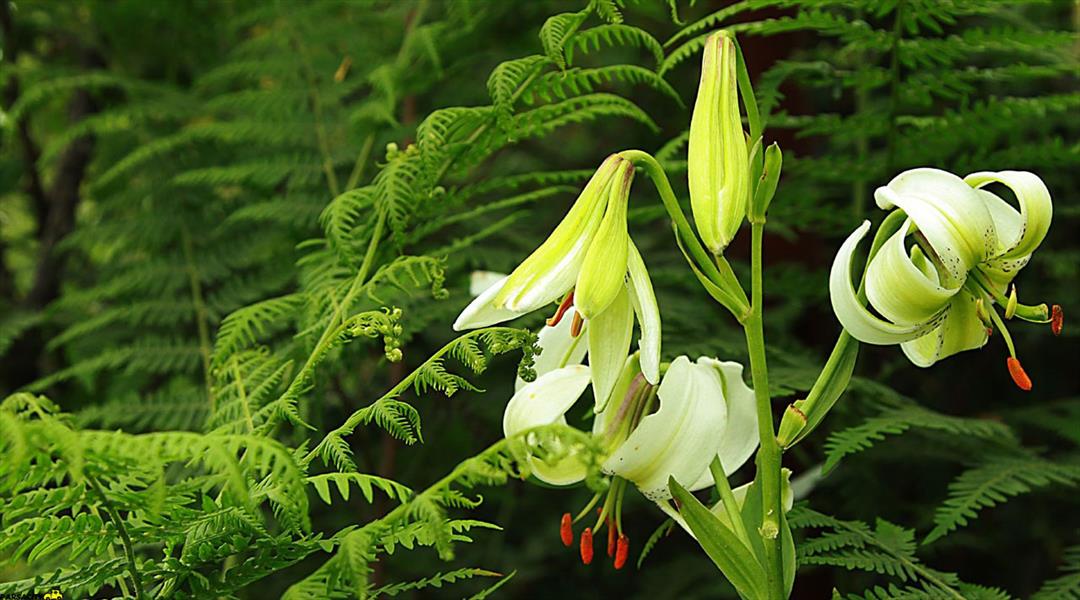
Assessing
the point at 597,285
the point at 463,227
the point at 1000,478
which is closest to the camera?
the point at 597,285

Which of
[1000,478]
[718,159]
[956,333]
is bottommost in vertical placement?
[1000,478]

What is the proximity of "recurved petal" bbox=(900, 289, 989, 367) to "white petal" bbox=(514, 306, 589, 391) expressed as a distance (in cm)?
20

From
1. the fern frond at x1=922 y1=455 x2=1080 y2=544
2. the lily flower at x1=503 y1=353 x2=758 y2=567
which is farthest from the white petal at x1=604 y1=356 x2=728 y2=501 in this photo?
the fern frond at x1=922 y1=455 x2=1080 y2=544

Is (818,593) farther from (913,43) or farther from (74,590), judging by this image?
(74,590)

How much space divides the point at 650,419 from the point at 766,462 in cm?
7

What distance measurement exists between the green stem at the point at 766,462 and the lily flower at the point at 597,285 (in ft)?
0.19

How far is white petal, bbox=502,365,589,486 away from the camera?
24.1 inches

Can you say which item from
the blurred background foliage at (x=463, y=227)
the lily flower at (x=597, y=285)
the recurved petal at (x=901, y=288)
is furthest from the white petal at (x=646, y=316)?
the blurred background foliage at (x=463, y=227)

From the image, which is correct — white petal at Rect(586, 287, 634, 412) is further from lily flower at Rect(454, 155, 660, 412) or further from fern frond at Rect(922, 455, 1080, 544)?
fern frond at Rect(922, 455, 1080, 544)

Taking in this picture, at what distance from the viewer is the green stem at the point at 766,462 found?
586 mm

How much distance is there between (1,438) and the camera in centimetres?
46

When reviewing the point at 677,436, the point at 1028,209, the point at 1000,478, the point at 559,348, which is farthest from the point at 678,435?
the point at 1000,478

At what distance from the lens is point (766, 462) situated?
1.95 feet

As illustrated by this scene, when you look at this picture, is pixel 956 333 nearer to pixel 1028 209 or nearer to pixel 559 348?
pixel 1028 209
